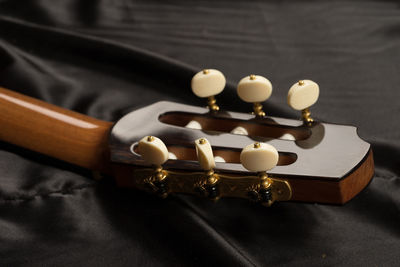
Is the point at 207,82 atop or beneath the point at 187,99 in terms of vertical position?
atop

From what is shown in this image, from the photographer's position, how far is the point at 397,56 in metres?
1.03

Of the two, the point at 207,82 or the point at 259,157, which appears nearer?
the point at 259,157

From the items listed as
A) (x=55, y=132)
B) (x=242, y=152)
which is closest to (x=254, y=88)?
(x=242, y=152)

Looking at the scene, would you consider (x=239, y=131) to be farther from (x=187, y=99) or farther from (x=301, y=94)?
(x=187, y=99)

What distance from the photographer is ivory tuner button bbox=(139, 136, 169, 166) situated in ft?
2.05

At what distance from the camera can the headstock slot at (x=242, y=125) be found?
0.70m

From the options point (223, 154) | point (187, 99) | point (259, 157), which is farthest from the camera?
point (187, 99)

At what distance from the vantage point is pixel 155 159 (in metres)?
0.64

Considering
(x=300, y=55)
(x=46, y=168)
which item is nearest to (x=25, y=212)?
(x=46, y=168)

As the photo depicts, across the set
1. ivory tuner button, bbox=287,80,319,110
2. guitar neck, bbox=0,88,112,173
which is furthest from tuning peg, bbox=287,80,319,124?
guitar neck, bbox=0,88,112,173

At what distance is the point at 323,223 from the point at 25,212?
418 millimetres

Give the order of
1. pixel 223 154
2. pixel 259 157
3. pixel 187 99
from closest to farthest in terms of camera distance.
→ 1. pixel 259 157
2. pixel 223 154
3. pixel 187 99

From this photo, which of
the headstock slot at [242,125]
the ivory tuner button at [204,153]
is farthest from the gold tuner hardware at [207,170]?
the headstock slot at [242,125]

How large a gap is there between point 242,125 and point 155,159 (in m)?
0.15
